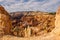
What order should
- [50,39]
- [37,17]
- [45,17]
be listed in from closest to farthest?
[50,39]
[45,17]
[37,17]

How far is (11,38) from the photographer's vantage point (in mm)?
17609

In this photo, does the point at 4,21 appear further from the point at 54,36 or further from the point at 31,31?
the point at 31,31

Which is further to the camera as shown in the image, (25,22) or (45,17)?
(25,22)

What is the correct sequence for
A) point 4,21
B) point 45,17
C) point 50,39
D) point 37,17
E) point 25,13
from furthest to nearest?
point 25,13 < point 37,17 < point 45,17 < point 4,21 < point 50,39

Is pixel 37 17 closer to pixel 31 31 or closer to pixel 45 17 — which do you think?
pixel 45 17

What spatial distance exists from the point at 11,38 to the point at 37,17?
171 feet

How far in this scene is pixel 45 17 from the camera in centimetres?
6506

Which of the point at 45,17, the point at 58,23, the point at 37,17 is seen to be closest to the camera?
the point at 58,23

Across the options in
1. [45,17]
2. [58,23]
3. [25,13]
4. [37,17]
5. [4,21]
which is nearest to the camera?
[58,23]

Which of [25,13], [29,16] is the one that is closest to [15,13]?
[25,13]

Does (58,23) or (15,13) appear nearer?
(58,23)

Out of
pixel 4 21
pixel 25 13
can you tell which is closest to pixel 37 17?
pixel 25 13

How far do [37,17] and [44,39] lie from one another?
52.3m

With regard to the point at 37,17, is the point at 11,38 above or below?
above
